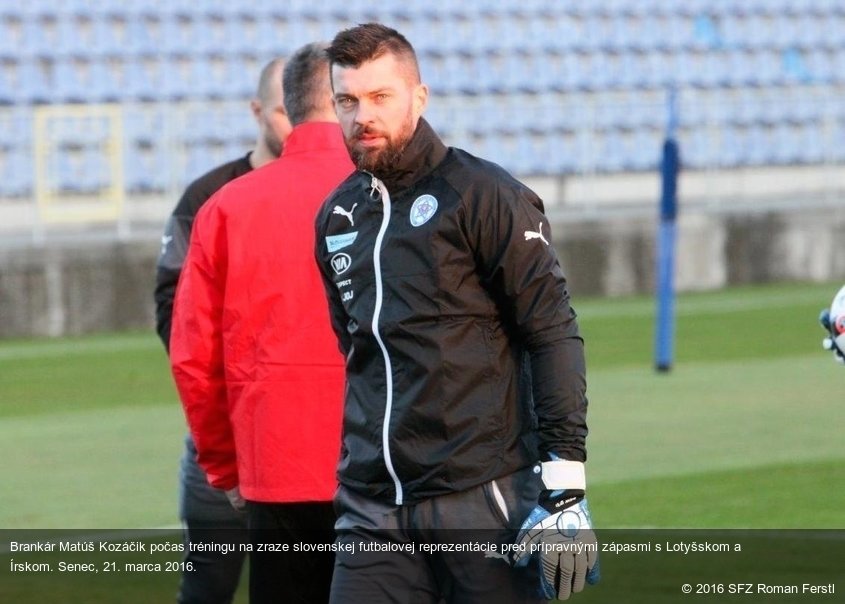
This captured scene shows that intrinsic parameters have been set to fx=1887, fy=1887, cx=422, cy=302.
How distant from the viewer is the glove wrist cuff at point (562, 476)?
3.81 m

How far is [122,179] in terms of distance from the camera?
18.7m

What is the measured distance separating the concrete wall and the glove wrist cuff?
45.6ft

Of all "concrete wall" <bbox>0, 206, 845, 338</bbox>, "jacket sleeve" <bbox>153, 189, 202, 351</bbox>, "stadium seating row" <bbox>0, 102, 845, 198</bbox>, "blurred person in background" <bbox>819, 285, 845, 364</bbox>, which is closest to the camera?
"blurred person in background" <bbox>819, 285, 845, 364</bbox>

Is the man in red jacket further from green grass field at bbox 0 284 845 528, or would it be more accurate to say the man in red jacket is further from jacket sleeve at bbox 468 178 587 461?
green grass field at bbox 0 284 845 528

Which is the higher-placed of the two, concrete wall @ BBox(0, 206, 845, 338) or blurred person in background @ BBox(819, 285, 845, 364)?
blurred person in background @ BBox(819, 285, 845, 364)

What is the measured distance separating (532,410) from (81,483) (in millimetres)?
6239

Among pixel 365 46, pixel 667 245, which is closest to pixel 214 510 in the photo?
pixel 365 46

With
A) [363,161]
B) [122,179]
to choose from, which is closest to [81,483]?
[363,161]

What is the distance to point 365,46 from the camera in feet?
13.2

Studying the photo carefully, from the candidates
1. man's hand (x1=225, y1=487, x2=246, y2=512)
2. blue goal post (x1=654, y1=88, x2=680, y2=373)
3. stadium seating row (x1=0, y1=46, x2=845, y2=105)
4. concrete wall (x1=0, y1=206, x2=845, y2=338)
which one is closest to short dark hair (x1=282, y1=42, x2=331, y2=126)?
man's hand (x1=225, y1=487, x2=246, y2=512)

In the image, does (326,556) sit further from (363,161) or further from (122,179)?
(122,179)

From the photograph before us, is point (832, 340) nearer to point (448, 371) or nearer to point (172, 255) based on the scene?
point (448, 371)

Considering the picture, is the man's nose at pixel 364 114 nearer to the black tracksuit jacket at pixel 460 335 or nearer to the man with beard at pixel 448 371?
the man with beard at pixel 448 371

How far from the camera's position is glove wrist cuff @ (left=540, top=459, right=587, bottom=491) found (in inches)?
150
